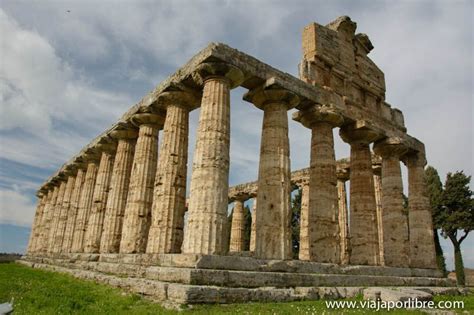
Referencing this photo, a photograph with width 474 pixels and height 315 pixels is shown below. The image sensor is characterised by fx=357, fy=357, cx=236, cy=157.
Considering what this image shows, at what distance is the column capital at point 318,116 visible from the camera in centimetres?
1653

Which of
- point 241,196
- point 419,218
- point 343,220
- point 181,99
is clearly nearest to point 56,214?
point 241,196

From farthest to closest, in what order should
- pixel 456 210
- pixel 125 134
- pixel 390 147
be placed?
1. pixel 456 210
2. pixel 125 134
3. pixel 390 147

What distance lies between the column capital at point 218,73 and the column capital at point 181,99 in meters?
1.55

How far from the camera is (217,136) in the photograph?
1305cm

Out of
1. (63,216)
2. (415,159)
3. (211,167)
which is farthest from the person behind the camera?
(63,216)

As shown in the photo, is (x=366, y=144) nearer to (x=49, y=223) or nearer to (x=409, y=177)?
(x=409, y=177)

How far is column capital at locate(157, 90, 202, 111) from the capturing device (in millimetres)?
15711

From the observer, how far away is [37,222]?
40312 millimetres

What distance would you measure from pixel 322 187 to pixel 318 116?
3.31m

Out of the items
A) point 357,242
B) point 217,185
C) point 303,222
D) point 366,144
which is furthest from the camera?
point 303,222

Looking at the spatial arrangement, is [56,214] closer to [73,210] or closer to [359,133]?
[73,210]

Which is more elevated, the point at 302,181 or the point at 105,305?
the point at 302,181

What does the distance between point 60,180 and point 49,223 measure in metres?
5.00

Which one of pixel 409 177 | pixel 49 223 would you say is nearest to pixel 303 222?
pixel 409 177
